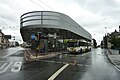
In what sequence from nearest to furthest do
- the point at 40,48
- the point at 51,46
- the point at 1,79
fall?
1. the point at 1,79
2. the point at 40,48
3. the point at 51,46

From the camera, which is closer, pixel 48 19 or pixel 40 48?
pixel 40 48

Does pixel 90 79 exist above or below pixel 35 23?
below

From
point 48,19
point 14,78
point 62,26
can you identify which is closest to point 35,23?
point 48,19

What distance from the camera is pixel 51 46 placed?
5294 cm

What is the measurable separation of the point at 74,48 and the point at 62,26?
12330mm

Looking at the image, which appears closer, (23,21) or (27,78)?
(27,78)

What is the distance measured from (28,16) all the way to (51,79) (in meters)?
43.7

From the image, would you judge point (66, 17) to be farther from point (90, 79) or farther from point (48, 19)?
point (90, 79)

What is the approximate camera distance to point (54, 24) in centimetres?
5025

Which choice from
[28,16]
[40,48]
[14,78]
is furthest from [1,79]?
[28,16]

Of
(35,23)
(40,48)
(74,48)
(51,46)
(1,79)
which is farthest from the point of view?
(51,46)

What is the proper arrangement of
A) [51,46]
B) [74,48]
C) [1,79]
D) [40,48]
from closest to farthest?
1. [1,79]
2. [74,48]
3. [40,48]
4. [51,46]

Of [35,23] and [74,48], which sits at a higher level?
[35,23]

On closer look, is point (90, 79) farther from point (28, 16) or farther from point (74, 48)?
point (28, 16)
